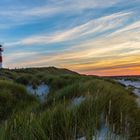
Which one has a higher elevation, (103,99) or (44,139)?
(103,99)

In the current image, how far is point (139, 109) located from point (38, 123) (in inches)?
104

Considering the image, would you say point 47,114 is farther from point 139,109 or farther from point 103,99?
point 139,109

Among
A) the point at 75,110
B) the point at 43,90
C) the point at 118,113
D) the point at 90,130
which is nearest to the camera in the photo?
the point at 90,130

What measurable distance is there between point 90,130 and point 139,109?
9.31 ft

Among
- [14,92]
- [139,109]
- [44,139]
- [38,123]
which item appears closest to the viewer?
[44,139]

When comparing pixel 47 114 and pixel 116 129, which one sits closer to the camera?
pixel 116 129

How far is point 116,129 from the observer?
17.7 feet

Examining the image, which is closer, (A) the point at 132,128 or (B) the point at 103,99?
(A) the point at 132,128

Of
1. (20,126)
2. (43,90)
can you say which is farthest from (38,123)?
(43,90)

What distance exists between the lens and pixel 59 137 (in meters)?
5.04

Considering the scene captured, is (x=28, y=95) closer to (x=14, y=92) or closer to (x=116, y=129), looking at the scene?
(x=14, y=92)

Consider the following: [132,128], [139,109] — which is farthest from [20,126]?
[139,109]

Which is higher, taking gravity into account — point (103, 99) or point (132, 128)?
point (103, 99)

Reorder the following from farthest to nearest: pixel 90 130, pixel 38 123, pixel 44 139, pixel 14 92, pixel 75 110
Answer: pixel 14 92 → pixel 75 110 → pixel 38 123 → pixel 44 139 → pixel 90 130
